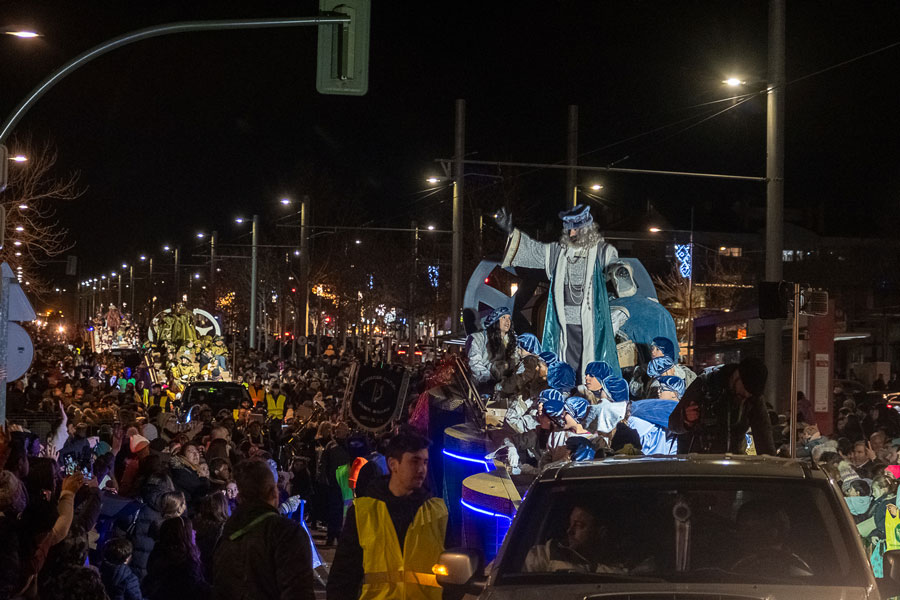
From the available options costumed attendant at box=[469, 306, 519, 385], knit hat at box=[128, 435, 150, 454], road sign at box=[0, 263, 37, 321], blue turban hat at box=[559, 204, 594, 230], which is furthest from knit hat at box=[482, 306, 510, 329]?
road sign at box=[0, 263, 37, 321]

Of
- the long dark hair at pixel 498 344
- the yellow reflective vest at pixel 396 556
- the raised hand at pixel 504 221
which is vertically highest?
the raised hand at pixel 504 221

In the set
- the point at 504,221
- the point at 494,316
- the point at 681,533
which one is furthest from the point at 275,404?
the point at 681,533

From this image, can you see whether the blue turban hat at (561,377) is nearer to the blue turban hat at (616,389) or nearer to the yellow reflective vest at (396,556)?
the blue turban hat at (616,389)

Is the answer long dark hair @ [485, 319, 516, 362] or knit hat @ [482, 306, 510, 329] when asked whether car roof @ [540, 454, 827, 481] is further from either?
knit hat @ [482, 306, 510, 329]

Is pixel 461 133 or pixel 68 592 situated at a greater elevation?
pixel 461 133

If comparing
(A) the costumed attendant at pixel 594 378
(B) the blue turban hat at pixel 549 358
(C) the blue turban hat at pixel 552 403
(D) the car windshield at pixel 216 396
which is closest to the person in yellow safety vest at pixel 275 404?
(D) the car windshield at pixel 216 396

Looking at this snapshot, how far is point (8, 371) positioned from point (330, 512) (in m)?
4.58

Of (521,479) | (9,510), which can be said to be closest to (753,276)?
(521,479)

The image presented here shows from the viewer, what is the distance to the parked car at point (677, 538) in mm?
4707

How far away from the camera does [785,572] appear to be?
4789mm

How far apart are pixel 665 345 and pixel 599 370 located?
116cm

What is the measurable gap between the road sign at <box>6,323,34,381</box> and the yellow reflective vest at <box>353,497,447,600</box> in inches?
311

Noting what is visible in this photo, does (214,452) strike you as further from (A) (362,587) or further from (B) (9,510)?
(A) (362,587)

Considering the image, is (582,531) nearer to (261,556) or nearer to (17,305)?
(261,556)
